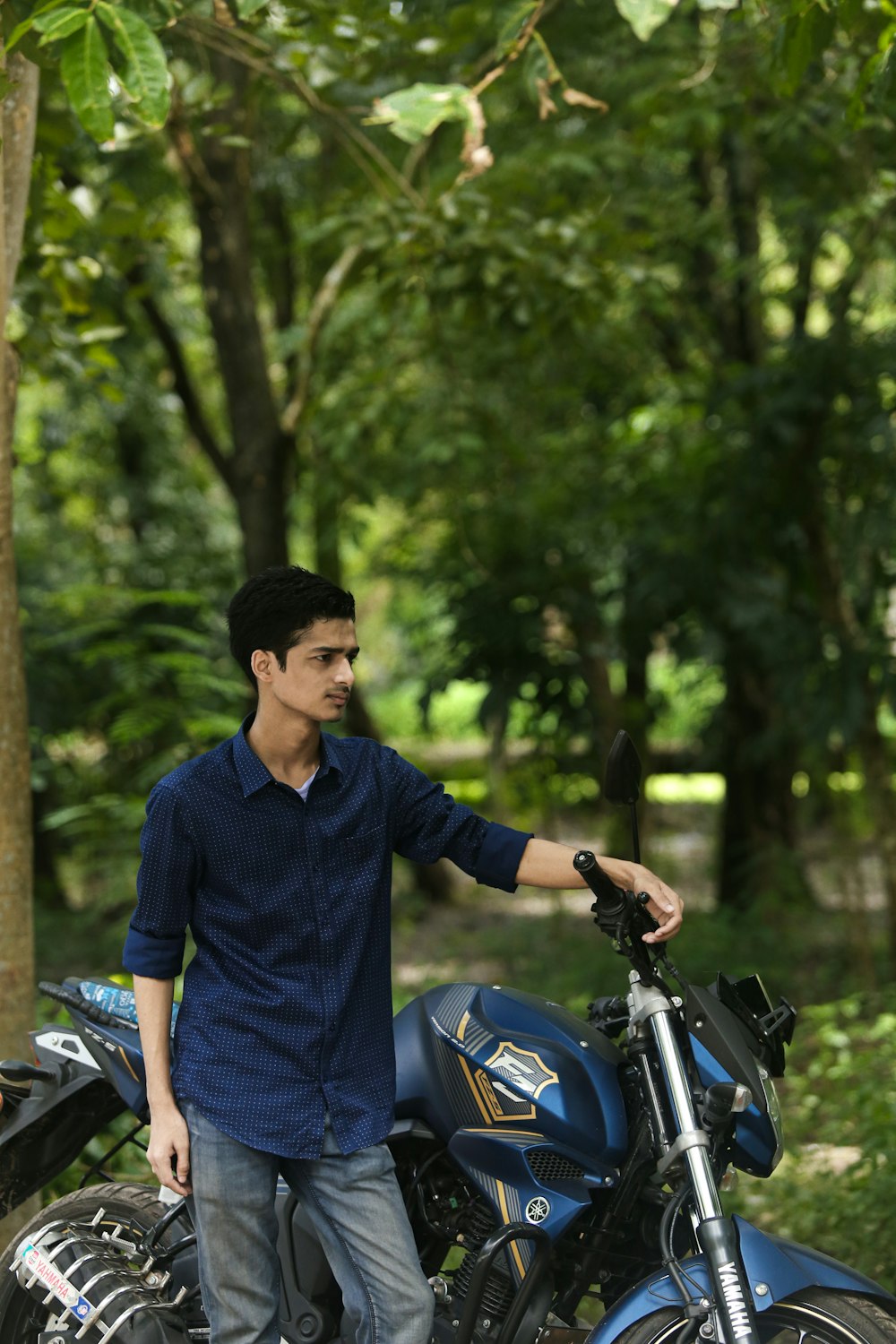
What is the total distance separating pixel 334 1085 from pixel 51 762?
818 cm

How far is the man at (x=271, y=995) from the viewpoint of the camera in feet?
8.53

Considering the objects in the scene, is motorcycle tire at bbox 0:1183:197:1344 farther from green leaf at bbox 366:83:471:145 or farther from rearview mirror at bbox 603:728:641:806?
green leaf at bbox 366:83:471:145

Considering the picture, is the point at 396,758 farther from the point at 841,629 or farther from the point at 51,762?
the point at 51,762

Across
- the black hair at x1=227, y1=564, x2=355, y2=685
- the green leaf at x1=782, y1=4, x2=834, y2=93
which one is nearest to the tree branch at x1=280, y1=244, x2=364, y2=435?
the green leaf at x1=782, y1=4, x2=834, y2=93

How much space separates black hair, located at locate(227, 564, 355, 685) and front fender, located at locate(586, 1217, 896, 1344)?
1283mm

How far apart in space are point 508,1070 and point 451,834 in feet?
1.53

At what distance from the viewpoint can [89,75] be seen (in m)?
2.84

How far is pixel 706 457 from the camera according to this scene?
8.16 meters

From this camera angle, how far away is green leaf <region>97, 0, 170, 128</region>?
291 centimetres

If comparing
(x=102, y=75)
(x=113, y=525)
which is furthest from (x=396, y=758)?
(x=113, y=525)

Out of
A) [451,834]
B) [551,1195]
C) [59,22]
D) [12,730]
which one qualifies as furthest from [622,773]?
[12,730]

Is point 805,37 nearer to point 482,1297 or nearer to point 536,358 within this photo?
point 482,1297

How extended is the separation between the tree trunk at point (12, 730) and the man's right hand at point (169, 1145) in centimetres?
133

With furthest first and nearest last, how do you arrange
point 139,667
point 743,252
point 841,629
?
point 743,252 → point 841,629 → point 139,667
